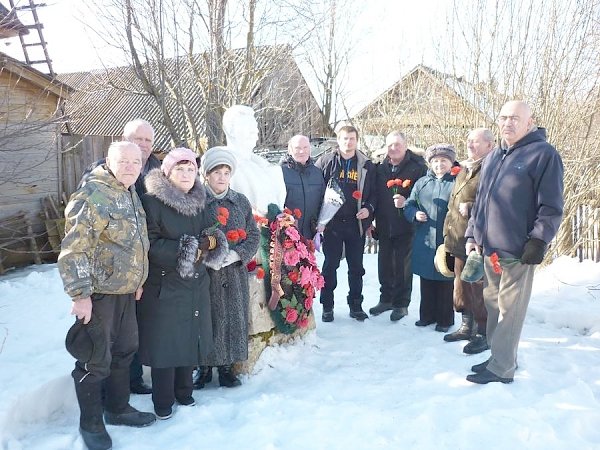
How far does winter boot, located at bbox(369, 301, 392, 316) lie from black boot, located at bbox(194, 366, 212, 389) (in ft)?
7.45

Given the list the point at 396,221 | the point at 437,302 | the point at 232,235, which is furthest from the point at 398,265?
the point at 232,235

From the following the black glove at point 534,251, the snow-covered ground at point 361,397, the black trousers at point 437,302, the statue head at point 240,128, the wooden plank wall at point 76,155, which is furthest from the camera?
the wooden plank wall at point 76,155

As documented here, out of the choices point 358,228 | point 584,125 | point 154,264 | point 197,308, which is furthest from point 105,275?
point 584,125

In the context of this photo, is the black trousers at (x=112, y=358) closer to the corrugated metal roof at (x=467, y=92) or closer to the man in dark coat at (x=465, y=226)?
the man in dark coat at (x=465, y=226)

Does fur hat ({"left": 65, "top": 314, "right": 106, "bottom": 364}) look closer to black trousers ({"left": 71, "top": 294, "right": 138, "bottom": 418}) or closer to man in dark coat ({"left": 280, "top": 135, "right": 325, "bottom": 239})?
black trousers ({"left": 71, "top": 294, "right": 138, "bottom": 418})

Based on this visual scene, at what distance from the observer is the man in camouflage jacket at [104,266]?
111 inches

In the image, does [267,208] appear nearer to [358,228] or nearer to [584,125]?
[358,228]

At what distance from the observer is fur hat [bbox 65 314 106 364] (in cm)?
292

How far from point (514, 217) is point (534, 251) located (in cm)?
29

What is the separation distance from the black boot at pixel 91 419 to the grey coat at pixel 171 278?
0.40 metres

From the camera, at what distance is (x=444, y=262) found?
15.5 ft

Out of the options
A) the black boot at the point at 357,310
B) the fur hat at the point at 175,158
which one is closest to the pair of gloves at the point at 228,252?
the fur hat at the point at 175,158

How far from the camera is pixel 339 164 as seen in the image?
5.48 m

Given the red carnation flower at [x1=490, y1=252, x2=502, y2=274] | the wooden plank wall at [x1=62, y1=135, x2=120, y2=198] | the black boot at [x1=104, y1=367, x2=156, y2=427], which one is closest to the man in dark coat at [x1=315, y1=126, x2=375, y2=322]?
the red carnation flower at [x1=490, y1=252, x2=502, y2=274]
